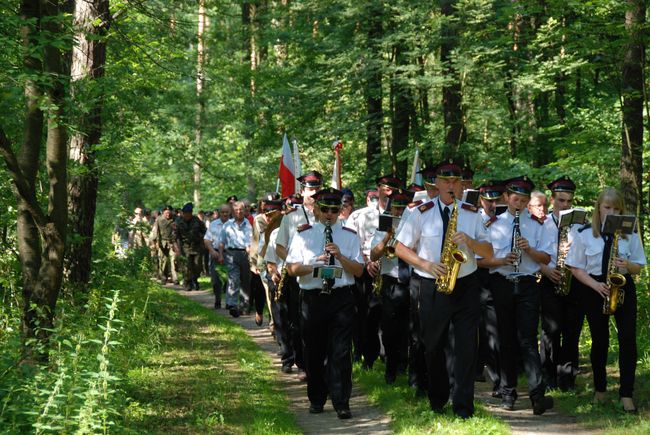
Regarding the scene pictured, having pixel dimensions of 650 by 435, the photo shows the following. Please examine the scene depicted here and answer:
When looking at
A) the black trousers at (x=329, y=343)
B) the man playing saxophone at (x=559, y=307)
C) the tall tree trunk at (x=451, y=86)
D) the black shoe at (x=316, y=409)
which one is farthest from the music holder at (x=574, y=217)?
the tall tree trunk at (x=451, y=86)

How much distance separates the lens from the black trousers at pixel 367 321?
11.9 m

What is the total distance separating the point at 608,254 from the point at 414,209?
212cm

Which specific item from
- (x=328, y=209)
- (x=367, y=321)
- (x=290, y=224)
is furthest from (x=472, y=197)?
(x=367, y=321)

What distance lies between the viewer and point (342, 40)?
2438 cm

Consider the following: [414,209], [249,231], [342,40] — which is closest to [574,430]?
[414,209]

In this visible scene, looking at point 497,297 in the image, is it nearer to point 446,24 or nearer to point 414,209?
point 414,209

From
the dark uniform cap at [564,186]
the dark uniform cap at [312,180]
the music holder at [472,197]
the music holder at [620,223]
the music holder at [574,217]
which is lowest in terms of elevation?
the music holder at [620,223]

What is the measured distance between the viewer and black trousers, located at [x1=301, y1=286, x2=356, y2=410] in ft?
29.5

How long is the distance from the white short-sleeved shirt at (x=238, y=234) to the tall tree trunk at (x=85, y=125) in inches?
171

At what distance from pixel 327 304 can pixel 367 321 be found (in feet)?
9.59

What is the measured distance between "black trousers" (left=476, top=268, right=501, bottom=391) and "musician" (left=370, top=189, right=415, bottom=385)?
96 centimetres

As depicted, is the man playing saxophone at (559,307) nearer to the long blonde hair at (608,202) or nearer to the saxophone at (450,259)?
the long blonde hair at (608,202)

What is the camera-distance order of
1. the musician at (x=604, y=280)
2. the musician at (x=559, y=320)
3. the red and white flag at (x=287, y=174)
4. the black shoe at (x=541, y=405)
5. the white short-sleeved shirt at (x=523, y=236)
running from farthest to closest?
the red and white flag at (x=287, y=174) < the musician at (x=559, y=320) < the white short-sleeved shirt at (x=523, y=236) < the black shoe at (x=541, y=405) < the musician at (x=604, y=280)

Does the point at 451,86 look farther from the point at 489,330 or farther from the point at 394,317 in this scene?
the point at 489,330
